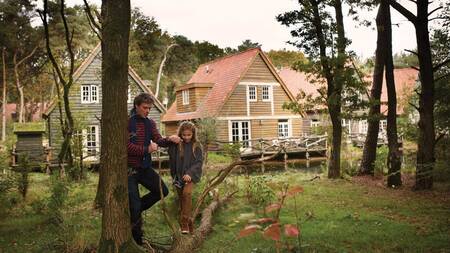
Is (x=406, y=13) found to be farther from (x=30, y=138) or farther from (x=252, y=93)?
(x=252, y=93)

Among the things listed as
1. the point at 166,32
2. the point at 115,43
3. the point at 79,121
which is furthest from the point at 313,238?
the point at 166,32

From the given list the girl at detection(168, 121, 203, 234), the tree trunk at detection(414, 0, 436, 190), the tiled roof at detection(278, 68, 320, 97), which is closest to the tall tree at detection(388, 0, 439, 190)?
the tree trunk at detection(414, 0, 436, 190)

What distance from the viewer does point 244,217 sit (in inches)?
129

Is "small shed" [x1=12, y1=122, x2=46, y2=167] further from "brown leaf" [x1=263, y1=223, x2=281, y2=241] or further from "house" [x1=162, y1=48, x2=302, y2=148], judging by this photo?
"brown leaf" [x1=263, y1=223, x2=281, y2=241]

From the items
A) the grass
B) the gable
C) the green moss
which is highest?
the gable

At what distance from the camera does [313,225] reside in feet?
24.0

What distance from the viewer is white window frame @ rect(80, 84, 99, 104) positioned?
26.9 meters

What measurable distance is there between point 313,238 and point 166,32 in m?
41.7

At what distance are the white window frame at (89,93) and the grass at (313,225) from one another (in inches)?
666

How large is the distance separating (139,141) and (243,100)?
25.7 m

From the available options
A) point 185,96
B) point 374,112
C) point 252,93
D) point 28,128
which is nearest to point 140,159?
point 374,112

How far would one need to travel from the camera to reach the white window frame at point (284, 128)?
32.7 m

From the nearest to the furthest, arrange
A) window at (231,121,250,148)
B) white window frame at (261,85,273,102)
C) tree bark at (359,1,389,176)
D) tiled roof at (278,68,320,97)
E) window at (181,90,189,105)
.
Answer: tree bark at (359,1,389,176) < window at (231,121,250,148) < white window frame at (261,85,273,102) < window at (181,90,189,105) < tiled roof at (278,68,320,97)

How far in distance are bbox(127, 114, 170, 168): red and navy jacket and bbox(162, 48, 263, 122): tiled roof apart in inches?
921
